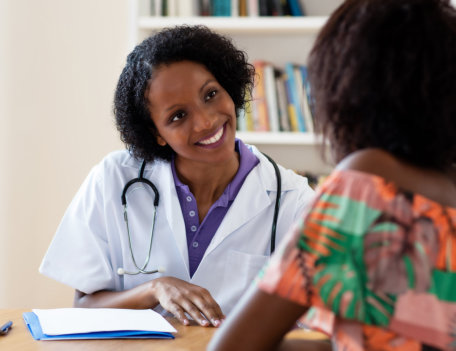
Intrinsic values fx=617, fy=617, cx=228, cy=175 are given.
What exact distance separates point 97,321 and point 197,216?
491mm

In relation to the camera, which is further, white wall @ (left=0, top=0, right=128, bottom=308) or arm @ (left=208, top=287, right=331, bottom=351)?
white wall @ (left=0, top=0, right=128, bottom=308)

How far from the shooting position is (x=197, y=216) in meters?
1.66

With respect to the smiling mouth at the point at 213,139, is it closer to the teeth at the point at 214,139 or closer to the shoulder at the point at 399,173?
the teeth at the point at 214,139

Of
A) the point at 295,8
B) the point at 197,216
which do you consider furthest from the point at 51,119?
the point at 197,216

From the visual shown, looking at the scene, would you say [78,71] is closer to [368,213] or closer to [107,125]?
[107,125]

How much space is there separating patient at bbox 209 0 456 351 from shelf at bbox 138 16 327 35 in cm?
161

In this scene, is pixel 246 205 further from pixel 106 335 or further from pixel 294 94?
pixel 294 94

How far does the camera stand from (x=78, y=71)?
2652 mm

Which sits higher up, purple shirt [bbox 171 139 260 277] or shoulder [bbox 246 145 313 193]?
shoulder [bbox 246 145 313 193]

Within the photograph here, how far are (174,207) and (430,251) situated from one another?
0.99m

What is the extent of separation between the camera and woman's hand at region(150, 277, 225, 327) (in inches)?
51.5

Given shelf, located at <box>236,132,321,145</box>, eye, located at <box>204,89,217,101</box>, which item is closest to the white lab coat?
eye, located at <box>204,89,217,101</box>

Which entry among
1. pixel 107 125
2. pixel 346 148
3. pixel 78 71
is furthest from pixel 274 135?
pixel 346 148

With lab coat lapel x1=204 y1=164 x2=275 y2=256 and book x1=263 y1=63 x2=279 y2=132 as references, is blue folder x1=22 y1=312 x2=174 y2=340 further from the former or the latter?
book x1=263 y1=63 x2=279 y2=132
